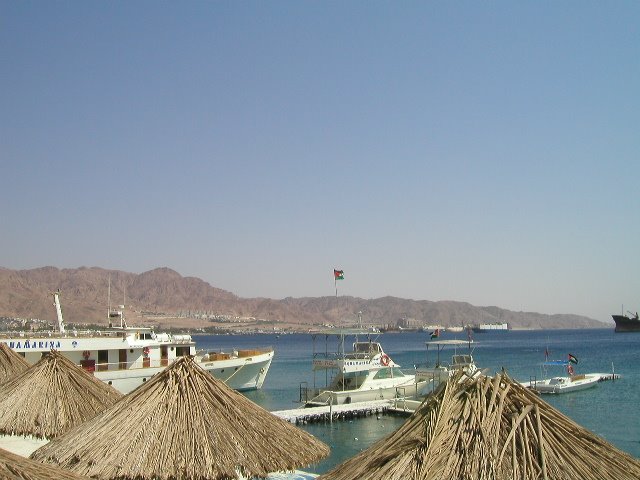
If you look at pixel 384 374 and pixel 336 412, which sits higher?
pixel 384 374

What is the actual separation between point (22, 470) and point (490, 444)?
13.9ft

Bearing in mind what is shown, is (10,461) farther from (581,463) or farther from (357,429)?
(357,429)

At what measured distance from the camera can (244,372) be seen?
43188 mm

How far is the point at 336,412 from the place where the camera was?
28922 millimetres

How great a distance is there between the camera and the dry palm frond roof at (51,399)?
475 inches

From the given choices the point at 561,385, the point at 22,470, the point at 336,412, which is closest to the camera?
the point at 22,470

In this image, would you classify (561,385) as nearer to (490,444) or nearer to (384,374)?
(384,374)

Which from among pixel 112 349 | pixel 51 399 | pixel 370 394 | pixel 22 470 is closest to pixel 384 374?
pixel 370 394

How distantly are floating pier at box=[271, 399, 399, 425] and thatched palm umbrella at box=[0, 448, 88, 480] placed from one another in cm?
2199

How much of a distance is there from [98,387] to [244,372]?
3073 cm

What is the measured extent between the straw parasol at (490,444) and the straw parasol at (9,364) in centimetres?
1363

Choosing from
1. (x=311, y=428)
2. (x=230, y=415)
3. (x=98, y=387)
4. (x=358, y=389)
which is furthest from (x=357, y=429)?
(x=230, y=415)

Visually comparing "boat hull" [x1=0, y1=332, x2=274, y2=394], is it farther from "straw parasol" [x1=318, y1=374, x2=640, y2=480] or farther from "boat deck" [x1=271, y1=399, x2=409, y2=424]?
"straw parasol" [x1=318, y1=374, x2=640, y2=480]

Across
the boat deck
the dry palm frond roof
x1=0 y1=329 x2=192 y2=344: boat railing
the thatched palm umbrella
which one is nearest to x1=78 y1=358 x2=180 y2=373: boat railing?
x1=0 y1=329 x2=192 y2=344: boat railing
